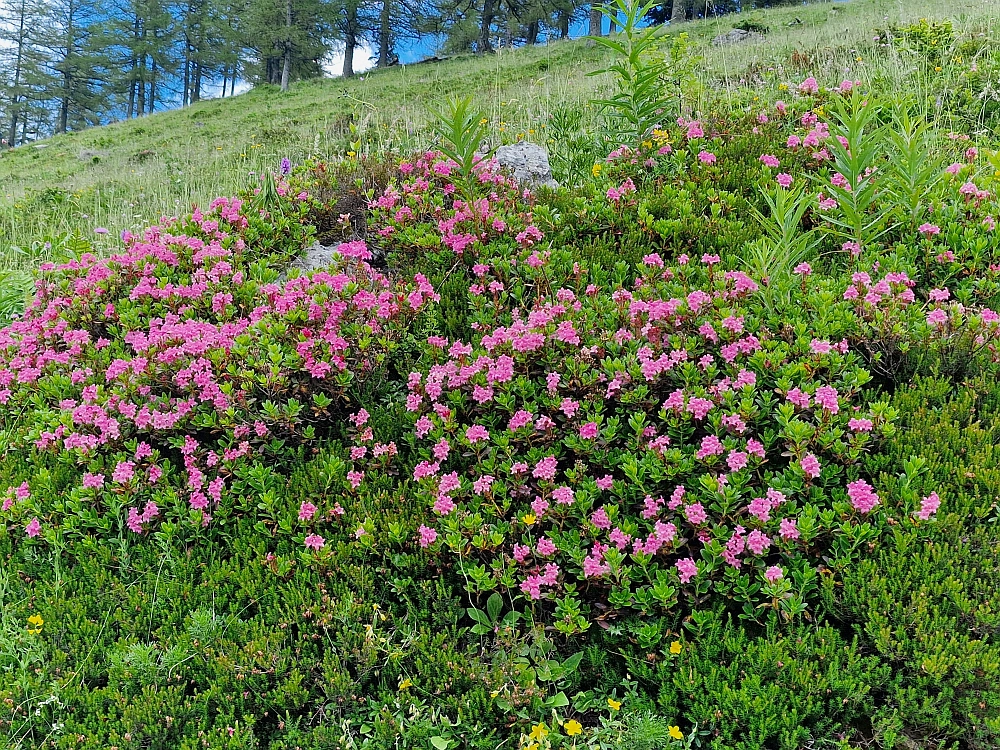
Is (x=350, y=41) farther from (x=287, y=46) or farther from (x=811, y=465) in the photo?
(x=811, y=465)

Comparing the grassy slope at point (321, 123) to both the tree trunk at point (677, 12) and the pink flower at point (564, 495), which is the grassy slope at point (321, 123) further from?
the pink flower at point (564, 495)

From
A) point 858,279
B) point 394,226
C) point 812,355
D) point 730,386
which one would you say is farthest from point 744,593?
point 394,226

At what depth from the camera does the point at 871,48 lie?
10.7 metres

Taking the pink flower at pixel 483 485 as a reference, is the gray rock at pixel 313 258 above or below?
above

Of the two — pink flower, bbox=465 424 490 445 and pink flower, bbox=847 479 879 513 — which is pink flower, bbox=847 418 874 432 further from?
pink flower, bbox=465 424 490 445

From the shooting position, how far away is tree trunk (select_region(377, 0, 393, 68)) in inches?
1576

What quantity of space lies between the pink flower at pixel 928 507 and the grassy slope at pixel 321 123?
654 centimetres

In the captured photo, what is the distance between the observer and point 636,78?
6.18 m

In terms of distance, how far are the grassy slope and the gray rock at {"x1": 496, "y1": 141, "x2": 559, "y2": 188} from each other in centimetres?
82

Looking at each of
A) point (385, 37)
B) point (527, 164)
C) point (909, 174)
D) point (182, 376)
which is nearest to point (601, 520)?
point (182, 376)

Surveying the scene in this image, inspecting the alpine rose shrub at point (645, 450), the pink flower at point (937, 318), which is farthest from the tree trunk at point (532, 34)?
the pink flower at point (937, 318)

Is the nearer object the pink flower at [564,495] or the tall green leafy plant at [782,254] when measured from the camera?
the pink flower at [564,495]

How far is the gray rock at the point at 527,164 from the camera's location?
6977 millimetres

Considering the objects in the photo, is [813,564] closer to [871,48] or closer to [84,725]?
[84,725]
